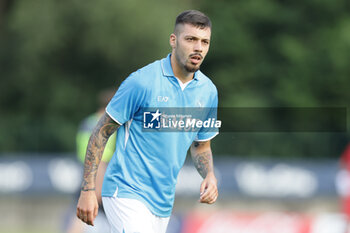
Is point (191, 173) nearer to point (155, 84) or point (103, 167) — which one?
point (103, 167)

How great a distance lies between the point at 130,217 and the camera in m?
5.05

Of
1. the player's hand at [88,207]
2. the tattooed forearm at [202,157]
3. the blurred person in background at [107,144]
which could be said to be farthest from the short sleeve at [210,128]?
the blurred person in background at [107,144]

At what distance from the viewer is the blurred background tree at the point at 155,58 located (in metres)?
19.5

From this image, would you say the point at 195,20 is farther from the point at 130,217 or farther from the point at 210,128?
the point at 130,217

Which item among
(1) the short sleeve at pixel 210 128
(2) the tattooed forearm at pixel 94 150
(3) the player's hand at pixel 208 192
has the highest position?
(1) the short sleeve at pixel 210 128

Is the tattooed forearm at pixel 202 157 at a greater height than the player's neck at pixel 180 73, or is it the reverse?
the player's neck at pixel 180 73

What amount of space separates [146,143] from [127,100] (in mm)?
361

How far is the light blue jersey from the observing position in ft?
16.7

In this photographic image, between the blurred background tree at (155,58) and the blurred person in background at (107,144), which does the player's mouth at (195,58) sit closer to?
the blurred person in background at (107,144)

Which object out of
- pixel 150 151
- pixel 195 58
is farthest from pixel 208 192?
pixel 195 58

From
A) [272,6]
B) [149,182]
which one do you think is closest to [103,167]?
[149,182]

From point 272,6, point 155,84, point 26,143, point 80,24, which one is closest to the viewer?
point 155,84

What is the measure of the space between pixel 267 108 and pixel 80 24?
8196 mm

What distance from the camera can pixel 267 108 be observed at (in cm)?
2795
